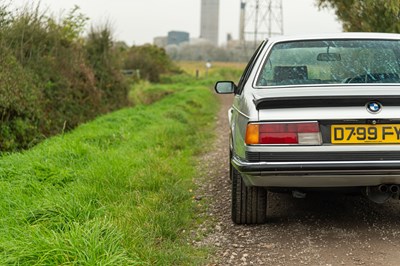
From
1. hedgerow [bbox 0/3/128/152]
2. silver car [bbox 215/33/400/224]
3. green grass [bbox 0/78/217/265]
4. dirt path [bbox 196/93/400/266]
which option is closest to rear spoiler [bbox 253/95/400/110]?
silver car [bbox 215/33/400/224]

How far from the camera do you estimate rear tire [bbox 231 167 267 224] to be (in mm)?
4465

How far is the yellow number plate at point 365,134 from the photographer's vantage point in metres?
3.74

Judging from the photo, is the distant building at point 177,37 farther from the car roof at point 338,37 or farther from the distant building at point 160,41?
the car roof at point 338,37

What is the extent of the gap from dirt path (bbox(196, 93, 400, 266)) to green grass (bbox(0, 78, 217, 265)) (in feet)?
0.99

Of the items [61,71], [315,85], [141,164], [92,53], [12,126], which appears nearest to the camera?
[315,85]

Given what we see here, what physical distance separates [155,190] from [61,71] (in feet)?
23.1

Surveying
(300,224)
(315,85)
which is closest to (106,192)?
(300,224)

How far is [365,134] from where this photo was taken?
3.76 meters

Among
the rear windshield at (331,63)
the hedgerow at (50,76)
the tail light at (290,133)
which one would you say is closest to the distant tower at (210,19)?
the hedgerow at (50,76)

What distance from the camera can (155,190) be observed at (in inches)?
224

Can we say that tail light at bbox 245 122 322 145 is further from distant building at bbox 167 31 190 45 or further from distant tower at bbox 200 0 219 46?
distant tower at bbox 200 0 219 46

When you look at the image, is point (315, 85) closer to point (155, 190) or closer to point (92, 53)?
point (155, 190)

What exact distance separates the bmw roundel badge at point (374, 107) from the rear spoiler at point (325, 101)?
21mm

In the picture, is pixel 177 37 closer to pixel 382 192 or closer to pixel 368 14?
pixel 368 14
